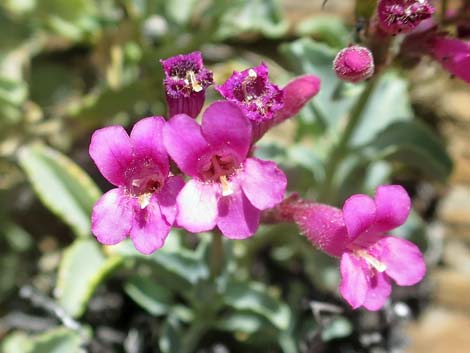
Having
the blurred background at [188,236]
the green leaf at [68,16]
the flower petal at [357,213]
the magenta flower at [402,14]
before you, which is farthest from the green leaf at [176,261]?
the green leaf at [68,16]

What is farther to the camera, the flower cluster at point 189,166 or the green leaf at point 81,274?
the green leaf at point 81,274

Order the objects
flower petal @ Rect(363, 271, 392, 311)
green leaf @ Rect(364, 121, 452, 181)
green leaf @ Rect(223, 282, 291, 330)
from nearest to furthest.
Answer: flower petal @ Rect(363, 271, 392, 311)
green leaf @ Rect(223, 282, 291, 330)
green leaf @ Rect(364, 121, 452, 181)

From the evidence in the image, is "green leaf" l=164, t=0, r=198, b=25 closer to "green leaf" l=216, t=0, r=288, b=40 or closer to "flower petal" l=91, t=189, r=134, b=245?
"green leaf" l=216, t=0, r=288, b=40

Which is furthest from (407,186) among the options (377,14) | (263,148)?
(377,14)

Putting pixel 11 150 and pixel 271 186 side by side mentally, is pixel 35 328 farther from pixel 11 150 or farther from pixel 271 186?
pixel 271 186

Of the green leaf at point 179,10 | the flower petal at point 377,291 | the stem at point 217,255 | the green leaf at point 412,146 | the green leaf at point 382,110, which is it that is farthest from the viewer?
the green leaf at point 179,10

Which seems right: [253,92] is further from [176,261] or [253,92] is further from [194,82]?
[176,261]

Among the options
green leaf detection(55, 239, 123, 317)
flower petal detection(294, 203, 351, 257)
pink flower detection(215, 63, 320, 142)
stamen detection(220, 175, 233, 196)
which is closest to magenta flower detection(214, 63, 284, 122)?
pink flower detection(215, 63, 320, 142)

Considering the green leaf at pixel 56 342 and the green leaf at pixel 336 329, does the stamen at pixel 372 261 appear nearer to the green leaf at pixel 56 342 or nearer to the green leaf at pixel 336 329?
the green leaf at pixel 336 329
